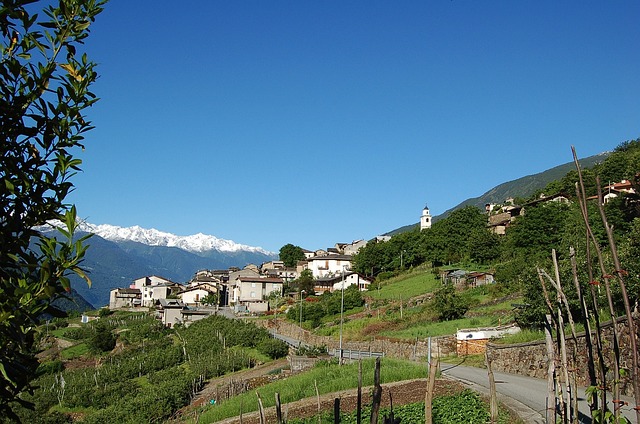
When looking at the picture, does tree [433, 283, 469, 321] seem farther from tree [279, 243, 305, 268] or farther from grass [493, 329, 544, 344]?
tree [279, 243, 305, 268]

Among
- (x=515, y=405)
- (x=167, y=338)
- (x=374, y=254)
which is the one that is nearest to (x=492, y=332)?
(x=515, y=405)

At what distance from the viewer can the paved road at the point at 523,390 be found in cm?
1284

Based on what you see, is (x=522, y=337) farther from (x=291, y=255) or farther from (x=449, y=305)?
(x=291, y=255)

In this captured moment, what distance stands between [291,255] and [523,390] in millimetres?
90317

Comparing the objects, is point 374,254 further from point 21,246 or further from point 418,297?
point 21,246

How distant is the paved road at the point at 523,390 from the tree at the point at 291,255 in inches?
3272

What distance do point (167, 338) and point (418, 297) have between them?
27992 millimetres

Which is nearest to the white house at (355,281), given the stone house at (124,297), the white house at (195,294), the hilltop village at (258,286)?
the hilltop village at (258,286)

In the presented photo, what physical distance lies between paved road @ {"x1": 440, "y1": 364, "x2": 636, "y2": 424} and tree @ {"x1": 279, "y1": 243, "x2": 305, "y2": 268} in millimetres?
83098

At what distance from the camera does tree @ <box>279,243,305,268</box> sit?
105812 mm

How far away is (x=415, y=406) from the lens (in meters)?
14.9

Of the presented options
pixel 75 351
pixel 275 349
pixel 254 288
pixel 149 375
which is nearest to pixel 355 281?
pixel 254 288

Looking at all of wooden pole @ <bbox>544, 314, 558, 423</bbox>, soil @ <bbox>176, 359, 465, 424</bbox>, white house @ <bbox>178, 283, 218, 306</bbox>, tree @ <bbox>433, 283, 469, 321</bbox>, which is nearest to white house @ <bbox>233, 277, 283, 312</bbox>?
white house @ <bbox>178, 283, 218, 306</bbox>

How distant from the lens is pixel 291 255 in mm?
106250
